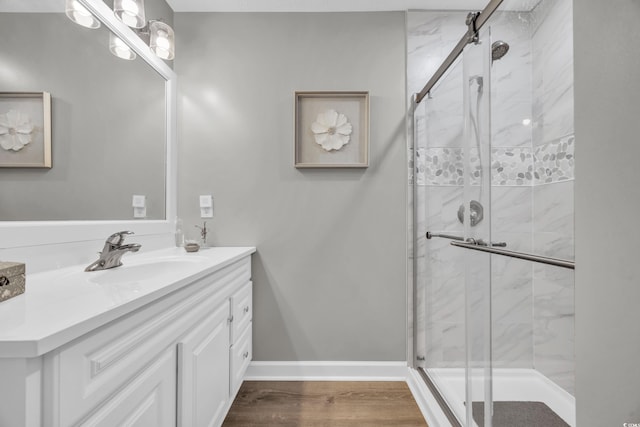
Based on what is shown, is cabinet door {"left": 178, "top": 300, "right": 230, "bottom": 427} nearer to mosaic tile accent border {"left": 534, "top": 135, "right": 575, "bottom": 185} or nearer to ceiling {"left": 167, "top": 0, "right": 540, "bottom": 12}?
mosaic tile accent border {"left": 534, "top": 135, "right": 575, "bottom": 185}

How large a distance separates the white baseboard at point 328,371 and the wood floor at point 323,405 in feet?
0.11

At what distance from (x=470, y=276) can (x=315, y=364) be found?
121 cm

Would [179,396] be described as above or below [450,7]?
below

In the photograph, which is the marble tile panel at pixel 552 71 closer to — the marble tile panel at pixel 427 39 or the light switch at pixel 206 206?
the marble tile panel at pixel 427 39

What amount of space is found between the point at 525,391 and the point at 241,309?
4.40 ft

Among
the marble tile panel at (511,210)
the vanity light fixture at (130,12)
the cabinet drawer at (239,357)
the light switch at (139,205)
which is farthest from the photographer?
the light switch at (139,205)

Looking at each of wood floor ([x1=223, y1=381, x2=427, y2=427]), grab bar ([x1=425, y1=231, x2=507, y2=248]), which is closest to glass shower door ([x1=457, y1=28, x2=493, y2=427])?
grab bar ([x1=425, y1=231, x2=507, y2=248])

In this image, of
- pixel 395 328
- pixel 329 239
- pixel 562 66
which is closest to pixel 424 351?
pixel 395 328

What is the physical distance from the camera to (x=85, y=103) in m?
1.31

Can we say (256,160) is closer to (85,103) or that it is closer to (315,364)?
(85,103)

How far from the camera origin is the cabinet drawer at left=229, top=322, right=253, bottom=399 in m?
1.51

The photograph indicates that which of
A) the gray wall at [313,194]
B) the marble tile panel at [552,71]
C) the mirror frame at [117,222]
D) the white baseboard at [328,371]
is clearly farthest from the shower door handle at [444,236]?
the mirror frame at [117,222]

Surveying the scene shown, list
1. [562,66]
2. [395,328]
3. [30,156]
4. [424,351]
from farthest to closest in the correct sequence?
[395,328] < [424,351] < [30,156] < [562,66]

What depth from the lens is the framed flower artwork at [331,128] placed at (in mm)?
2004
